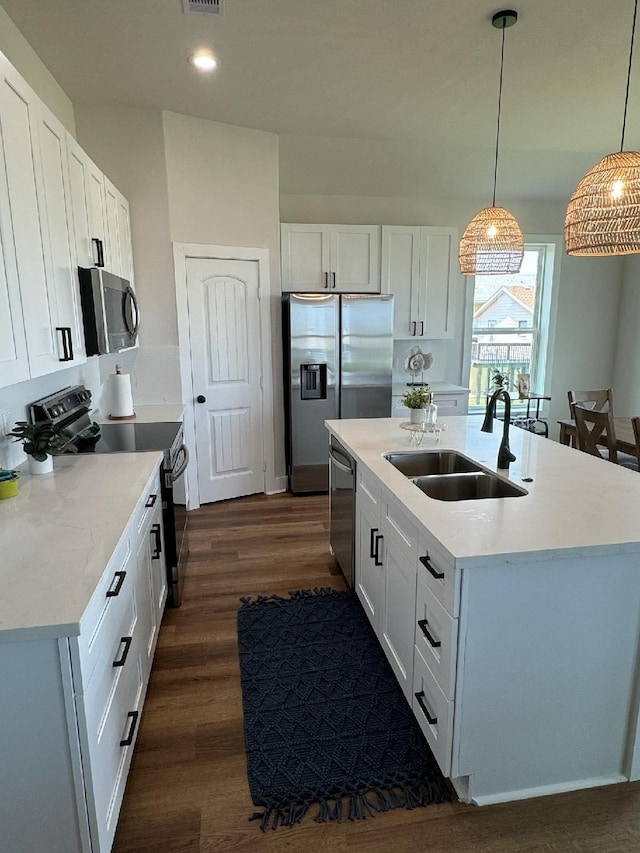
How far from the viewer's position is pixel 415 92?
3342 millimetres

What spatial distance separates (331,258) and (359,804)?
4185mm

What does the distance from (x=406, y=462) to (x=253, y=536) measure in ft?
5.18

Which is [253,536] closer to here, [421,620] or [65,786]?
[421,620]

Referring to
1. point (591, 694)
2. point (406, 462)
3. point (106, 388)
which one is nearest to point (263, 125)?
point (106, 388)

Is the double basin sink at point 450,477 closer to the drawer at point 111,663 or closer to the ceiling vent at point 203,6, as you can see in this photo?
the drawer at point 111,663

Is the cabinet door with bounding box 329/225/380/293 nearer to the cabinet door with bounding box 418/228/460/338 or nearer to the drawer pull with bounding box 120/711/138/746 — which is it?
the cabinet door with bounding box 418/228/460/338

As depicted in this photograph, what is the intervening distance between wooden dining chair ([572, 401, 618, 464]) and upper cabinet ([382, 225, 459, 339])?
187 cm

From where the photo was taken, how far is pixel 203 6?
2.39 meters

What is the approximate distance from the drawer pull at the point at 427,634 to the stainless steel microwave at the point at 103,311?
6.18 ft

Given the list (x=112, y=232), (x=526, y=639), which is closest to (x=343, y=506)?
(x=526, y=639)

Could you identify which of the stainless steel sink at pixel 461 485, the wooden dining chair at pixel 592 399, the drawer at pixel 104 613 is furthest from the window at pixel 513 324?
the drawer at pixel 104 613

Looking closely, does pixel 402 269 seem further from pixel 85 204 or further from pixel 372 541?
pixel 372 541

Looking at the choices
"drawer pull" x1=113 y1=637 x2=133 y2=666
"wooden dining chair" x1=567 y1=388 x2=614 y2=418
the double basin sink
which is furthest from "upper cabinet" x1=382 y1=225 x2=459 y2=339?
"drawer pull" x1=113 y1=637 x2=133 y2=666

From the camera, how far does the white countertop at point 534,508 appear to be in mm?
1483
